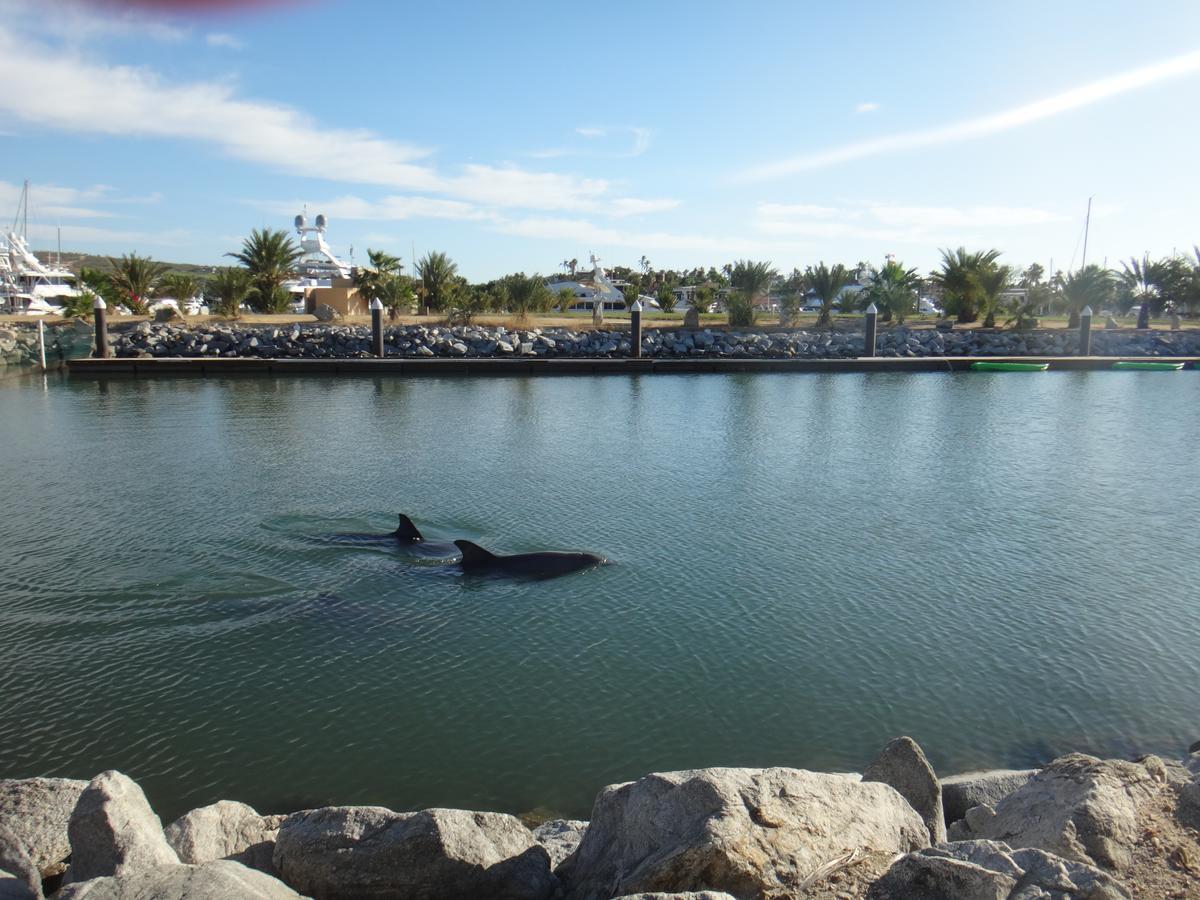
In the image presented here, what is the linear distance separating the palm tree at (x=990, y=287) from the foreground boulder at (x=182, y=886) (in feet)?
188

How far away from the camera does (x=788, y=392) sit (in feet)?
115

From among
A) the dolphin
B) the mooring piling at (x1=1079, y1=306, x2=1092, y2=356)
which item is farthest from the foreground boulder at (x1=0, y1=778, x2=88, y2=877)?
the mooring piling at (x1=1079, y1=306, x2=1092, y2=356)

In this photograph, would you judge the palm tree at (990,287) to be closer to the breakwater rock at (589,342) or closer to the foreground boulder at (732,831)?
the breakwater rock at (589,342)

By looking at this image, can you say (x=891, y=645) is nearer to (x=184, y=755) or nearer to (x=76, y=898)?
(x=184, y=755)

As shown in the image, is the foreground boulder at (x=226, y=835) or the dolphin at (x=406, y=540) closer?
the foreground boulder at (x=226, y=835)

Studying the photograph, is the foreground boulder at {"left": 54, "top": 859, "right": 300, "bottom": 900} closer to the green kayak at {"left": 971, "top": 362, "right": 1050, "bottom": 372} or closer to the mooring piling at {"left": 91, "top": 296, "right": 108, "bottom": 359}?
the mooring piling at {"left": 91, "top": 296, "right": 108, "bottom": 359}

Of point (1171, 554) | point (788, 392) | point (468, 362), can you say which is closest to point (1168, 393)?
point (788, 392)

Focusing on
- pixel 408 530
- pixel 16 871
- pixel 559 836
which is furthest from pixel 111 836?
pixel 408 530

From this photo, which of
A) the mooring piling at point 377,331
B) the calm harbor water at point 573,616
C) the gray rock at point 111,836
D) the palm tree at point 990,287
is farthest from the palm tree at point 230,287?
the gray rock at point 111,836

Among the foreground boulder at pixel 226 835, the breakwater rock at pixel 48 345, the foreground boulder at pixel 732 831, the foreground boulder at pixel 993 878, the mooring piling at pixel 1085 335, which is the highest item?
the mooring piling at pixel 1085 335

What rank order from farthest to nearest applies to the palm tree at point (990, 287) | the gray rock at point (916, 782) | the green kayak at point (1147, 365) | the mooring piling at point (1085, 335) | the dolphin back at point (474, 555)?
the palm tree at point (990, 287) < the mooring piling at point (1085, 335) < the green kayak at point (1147, 365) < the dolphin back at point (474, 555) < the gray rock at point (916, 782)

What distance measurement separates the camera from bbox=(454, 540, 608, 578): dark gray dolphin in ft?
40.0

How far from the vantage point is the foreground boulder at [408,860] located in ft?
16.4

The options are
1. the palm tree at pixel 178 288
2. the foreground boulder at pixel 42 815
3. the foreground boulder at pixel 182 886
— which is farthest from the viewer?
the palm tree at pixel 178 288
